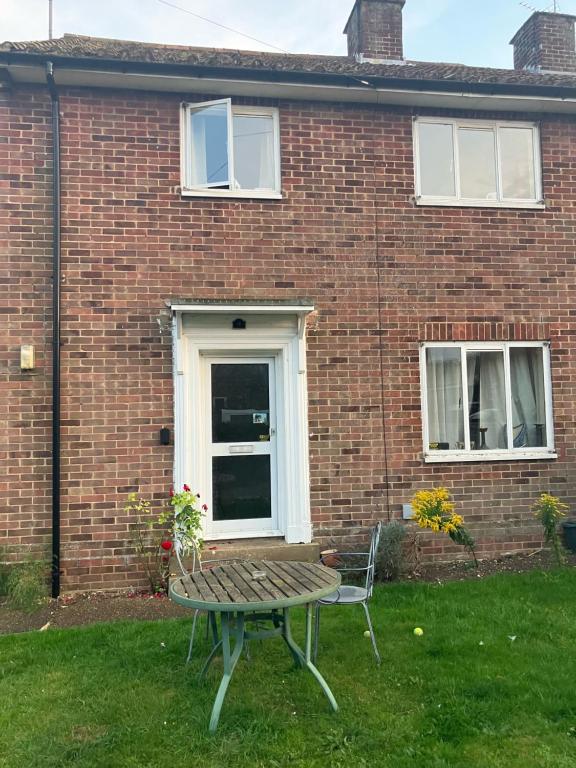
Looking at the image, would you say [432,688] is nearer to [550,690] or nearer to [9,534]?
[550,690]

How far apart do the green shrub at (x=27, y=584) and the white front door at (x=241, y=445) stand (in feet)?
5.99

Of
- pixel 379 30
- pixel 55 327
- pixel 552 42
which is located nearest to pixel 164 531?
pixel 55 327

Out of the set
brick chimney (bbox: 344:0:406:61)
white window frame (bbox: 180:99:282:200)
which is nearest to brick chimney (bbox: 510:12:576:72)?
brick chimney (bbox: 344:0:406:61)

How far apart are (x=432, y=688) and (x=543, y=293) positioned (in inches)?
212

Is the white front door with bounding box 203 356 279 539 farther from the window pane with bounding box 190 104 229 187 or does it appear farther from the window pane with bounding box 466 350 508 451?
the window pane with bounding box 466 350 508 451

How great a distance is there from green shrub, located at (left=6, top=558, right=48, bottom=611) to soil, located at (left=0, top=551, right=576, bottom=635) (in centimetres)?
8

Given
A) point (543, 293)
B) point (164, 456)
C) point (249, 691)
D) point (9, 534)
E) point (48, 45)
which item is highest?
point (48, 45)

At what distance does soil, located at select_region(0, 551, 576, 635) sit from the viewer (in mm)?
5609

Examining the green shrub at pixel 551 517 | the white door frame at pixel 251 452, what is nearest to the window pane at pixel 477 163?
the white door frame at pixel 251 452

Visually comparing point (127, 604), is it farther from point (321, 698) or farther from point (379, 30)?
point (379, 30)

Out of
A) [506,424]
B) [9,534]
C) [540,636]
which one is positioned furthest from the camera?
[506,424]

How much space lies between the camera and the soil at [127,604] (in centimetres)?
561

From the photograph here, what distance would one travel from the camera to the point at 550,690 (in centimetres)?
377

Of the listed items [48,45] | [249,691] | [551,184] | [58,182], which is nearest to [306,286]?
[58,182]
